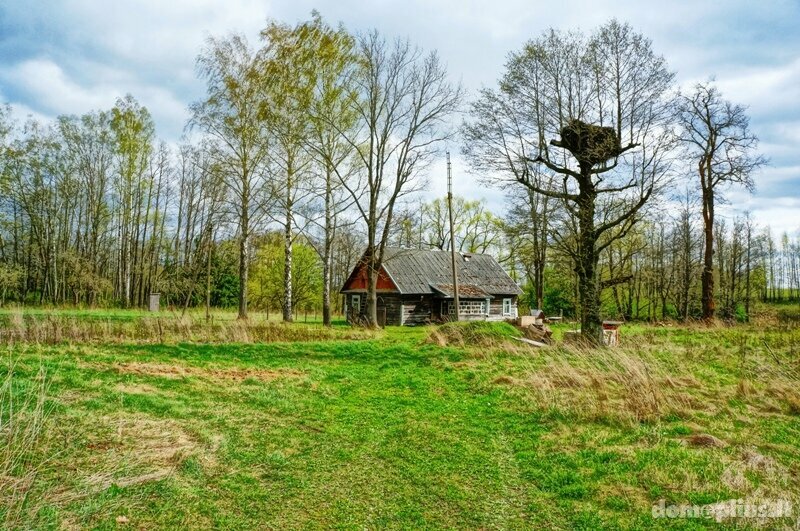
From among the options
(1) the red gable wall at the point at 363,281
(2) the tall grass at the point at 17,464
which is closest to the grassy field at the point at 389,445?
(2) the tall grass at the point at 17,464

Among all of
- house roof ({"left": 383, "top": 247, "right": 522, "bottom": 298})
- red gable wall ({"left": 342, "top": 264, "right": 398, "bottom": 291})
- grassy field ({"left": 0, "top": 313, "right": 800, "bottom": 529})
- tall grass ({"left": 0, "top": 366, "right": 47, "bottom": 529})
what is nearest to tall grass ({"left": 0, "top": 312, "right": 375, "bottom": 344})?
grassy field ({"left": 0, "top": 313, "right": 800, "bottom": 529})

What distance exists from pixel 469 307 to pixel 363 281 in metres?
7.06

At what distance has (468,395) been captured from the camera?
8102 millimetres

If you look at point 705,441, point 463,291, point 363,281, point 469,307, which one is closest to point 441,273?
point 463,291

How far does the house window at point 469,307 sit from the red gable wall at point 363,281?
417 cm

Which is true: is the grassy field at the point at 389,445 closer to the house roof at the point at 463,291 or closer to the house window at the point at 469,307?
the house roof at the point at 463,291

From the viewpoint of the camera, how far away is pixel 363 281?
2928cm

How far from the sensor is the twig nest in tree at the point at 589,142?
13266 millimetres

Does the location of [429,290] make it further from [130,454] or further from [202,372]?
[130,454]

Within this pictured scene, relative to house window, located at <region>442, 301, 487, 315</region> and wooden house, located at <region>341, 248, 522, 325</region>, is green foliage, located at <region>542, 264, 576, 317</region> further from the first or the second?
house window, located at <region>442, 301, 487, 315</region>

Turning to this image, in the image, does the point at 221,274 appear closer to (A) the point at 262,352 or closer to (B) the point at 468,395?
(A) the point at 262,352

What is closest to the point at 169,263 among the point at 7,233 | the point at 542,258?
the point at 7,233

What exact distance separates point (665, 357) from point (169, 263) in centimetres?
4010

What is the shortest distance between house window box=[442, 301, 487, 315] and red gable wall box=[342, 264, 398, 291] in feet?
13.7
